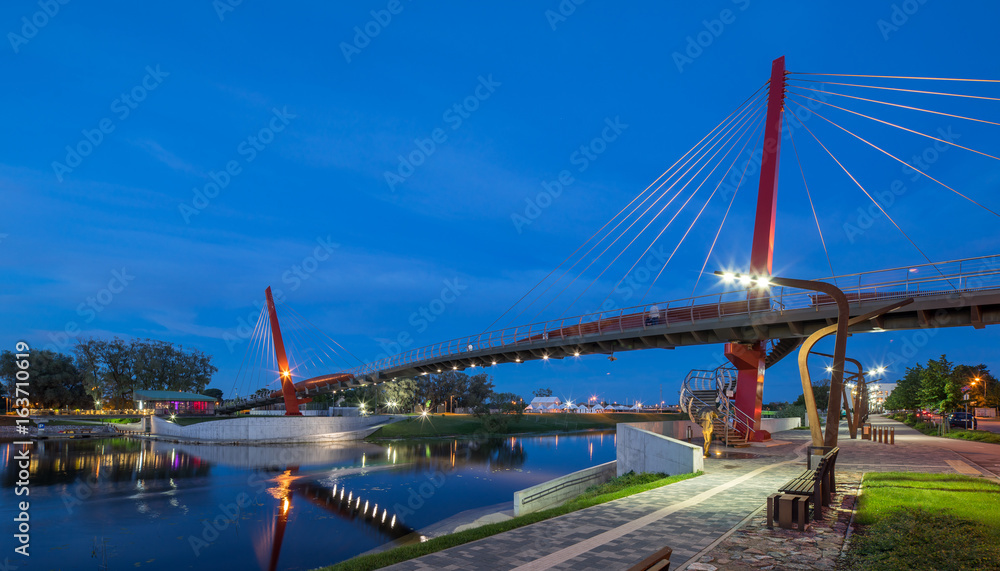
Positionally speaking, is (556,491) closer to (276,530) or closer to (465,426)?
(276,530)

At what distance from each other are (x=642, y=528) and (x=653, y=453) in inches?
494

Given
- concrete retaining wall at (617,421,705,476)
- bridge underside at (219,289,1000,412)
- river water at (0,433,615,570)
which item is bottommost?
river water at (0,433,615,570)

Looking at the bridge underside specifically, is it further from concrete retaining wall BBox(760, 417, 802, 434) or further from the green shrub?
the green shrub

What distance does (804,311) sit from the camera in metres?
25.0

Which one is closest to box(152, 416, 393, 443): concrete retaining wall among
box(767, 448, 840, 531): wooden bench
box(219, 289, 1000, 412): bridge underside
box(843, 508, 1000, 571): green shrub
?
box(219, 289, 1000, 412): bridge underside

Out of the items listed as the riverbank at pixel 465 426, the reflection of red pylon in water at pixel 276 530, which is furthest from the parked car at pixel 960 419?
the reflection of red pylon in water at pixel 276 530

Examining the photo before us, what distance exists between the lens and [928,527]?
32.1 feet

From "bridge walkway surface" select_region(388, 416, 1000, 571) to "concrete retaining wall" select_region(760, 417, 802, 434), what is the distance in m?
21.9

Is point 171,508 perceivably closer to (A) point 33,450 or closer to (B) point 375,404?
(A) point 33,450

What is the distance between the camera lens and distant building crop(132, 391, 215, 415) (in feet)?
258

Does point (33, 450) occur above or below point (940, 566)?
below

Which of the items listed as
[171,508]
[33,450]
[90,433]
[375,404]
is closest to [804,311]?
[171,508]

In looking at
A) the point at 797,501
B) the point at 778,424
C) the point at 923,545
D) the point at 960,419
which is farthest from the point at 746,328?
the point at 960,419

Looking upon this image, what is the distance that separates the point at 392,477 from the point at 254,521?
43.3ft
